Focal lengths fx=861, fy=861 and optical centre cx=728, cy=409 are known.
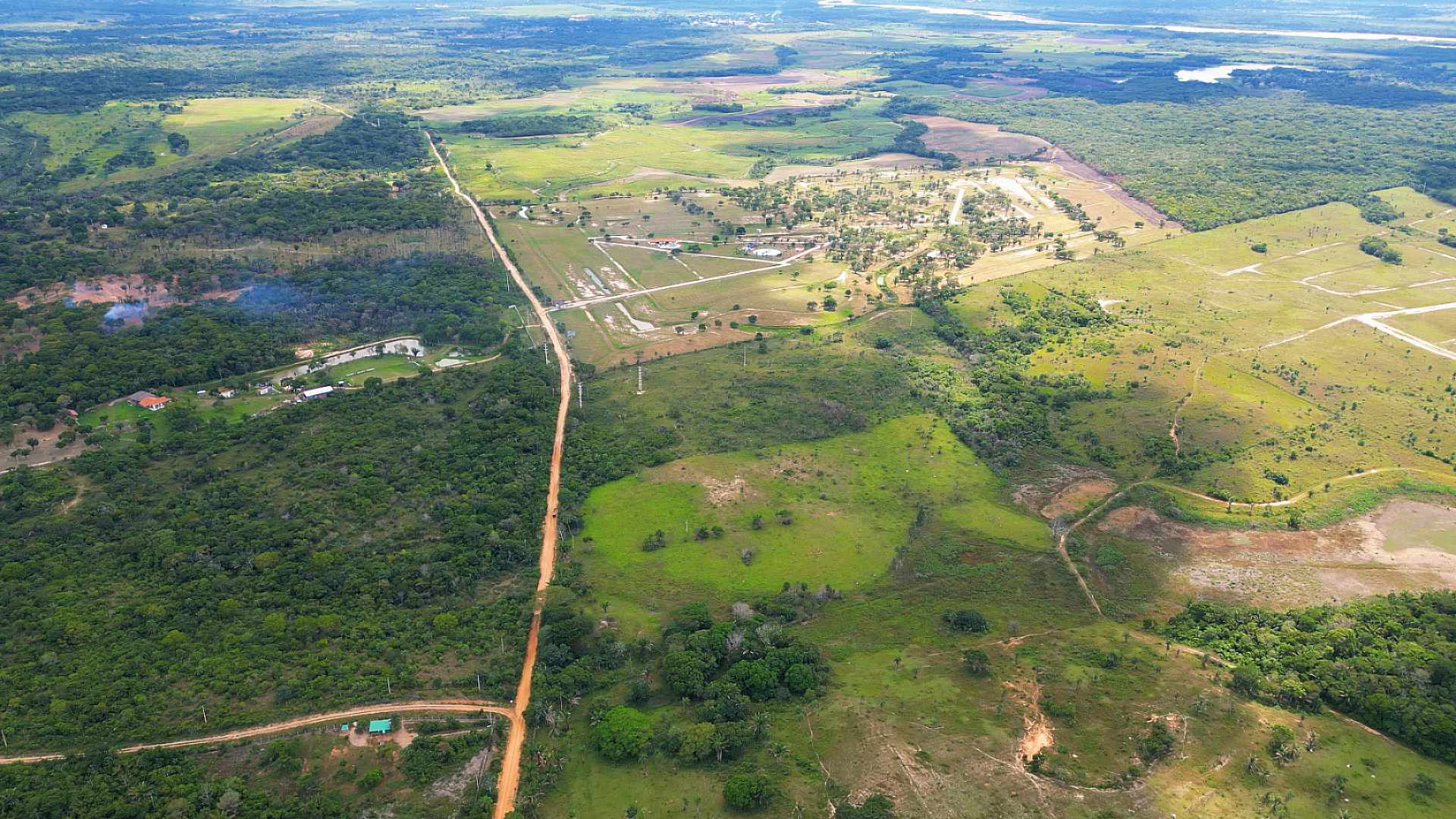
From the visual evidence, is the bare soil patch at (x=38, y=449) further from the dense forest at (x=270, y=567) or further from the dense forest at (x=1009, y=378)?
the dense forest at (x=1009, y=378)

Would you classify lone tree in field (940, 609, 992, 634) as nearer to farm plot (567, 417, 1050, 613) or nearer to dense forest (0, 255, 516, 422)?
farm plot (567, 417, 1050, 613)

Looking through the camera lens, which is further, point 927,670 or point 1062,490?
point 1062,490

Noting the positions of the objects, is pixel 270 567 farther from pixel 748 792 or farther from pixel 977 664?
pixel 977 664

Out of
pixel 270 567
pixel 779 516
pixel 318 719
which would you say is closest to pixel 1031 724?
pixel 779 516

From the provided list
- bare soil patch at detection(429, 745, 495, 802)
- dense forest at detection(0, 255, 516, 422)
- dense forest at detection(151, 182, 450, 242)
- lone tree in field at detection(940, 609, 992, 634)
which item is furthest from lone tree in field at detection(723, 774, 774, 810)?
dense forest at detection(151, 182, 450, 242)

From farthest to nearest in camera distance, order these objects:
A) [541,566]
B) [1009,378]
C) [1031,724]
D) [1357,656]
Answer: [1009,378] → [541,566] → [1357,656] → [1031,724]

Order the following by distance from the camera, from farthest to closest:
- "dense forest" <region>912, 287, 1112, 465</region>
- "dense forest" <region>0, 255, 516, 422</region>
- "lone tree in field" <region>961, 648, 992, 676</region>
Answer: "dense forest" <region>0, 255, 516, 422</region>, "dense forest" <region>912, 287, 1112, 465</region>, "lone tree in field" <region>961, 648, 992, 676</region>
